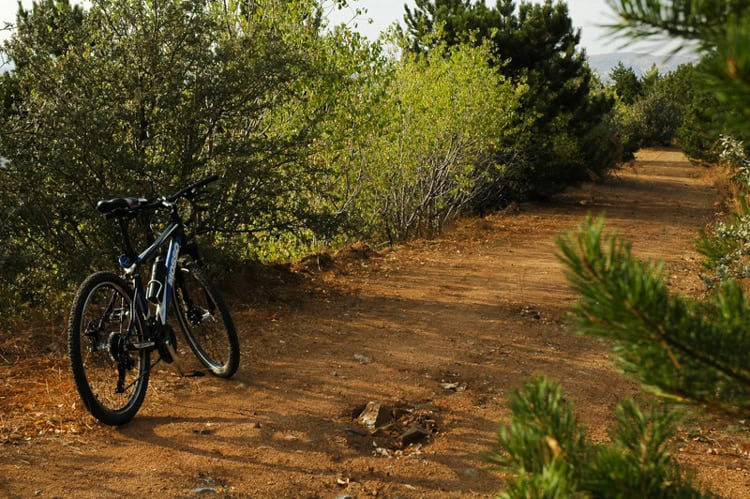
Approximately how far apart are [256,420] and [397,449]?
36.4 inches

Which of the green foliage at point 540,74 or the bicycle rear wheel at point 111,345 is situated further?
the green foliage at point 540,74

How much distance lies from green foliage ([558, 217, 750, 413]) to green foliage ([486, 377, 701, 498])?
6.4 inches

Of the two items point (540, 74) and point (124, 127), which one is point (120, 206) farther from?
point (540, 74)

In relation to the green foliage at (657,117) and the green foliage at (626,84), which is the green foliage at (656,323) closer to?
the green foliage at (657,117)

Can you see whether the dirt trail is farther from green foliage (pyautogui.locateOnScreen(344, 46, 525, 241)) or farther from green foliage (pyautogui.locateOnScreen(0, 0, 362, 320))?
green foliage (pyautogui.locateOnScreen(344, 46, 525, 241))

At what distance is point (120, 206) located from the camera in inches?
188

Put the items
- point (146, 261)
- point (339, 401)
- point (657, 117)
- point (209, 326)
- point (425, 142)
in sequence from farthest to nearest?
point (657, 117), point (425, 142), point (209, 326), point (339, 401), point (146, 261)

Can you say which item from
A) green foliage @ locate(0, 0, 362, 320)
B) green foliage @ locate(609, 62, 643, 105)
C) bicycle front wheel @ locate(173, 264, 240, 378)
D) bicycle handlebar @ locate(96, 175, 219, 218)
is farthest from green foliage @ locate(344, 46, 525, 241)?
green foliage @ locate(609, 62, 643, 105)

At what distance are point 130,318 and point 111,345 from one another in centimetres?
22

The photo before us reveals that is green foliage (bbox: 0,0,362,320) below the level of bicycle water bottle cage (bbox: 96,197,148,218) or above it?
above

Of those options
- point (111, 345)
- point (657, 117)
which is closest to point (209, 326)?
point (111, 345)

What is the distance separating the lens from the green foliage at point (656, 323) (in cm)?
131

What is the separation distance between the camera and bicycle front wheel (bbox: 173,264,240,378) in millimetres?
5289


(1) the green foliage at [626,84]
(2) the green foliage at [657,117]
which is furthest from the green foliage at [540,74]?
(1) the green foliage at [626,84]
